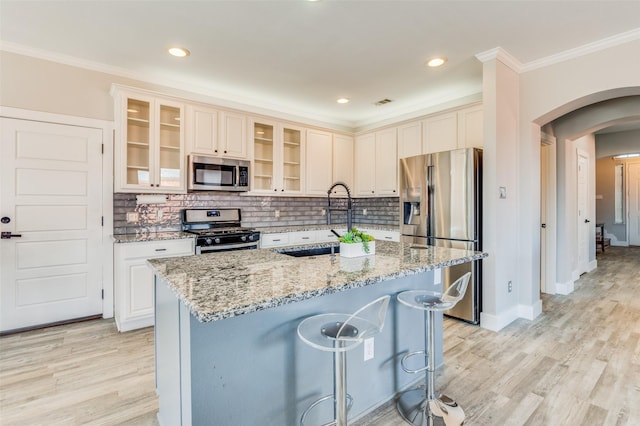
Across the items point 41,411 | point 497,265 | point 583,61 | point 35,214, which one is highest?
point 583,61

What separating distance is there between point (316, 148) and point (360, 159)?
2.70 feet

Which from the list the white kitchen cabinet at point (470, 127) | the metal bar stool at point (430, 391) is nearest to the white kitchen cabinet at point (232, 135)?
the white kitchen cabinet at point (470, 127)

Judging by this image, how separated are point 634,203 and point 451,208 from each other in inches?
333

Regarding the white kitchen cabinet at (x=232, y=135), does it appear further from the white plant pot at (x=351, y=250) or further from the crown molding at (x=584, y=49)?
the crown molding at (x=584, y=49)

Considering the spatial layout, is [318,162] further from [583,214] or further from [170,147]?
[583,214]

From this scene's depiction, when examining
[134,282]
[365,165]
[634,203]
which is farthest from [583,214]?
[134,282]

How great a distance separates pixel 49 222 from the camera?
Result: 3.15m

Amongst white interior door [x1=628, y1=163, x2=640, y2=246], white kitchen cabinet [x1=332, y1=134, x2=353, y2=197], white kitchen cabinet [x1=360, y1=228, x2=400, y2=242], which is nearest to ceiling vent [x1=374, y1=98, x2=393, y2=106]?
white kitchen cabinet [x1=332, y1=134, x2=353, y2=197]

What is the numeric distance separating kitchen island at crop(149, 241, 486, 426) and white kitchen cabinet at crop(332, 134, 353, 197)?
3.16 meters

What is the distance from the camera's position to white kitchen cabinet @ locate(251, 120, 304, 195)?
436 cm

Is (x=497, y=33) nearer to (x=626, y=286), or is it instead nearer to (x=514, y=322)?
Answer: (x=514, y=322)

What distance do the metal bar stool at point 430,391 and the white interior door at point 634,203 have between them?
9.75 metres

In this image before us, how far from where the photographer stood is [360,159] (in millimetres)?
5211

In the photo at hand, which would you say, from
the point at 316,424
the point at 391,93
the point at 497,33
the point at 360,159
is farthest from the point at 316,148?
the point at 316,424
